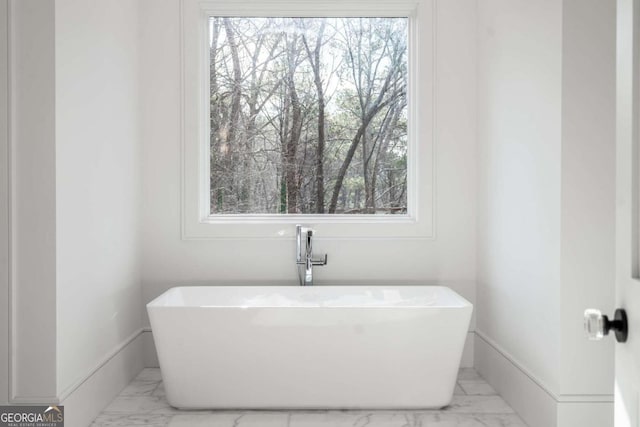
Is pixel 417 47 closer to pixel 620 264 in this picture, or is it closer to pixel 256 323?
pixel 256 323

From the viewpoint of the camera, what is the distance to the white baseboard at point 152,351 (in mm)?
3602

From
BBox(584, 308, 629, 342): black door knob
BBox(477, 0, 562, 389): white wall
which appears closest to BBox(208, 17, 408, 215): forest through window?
BBox(477, 0, 562, 389): white wall

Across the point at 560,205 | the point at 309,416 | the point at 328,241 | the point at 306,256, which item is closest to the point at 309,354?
the point at 309,416

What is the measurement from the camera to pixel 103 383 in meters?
2.89

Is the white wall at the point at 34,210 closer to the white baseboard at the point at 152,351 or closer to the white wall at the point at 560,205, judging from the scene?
the white baseboard at the point at 152,351

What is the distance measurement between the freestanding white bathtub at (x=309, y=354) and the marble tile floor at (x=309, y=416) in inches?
2.0

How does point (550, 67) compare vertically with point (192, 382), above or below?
above

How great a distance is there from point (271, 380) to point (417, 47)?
7.48 feet

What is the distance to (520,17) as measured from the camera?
284cm

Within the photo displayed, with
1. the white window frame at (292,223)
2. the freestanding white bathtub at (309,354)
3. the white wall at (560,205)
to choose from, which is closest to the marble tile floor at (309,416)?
the freestanding white bathtub at (309,354)

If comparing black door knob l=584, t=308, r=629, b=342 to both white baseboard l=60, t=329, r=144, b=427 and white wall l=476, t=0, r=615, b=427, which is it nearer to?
white wall l=476, t=0, r=615, b=427

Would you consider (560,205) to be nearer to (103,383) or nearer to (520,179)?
(520,179)

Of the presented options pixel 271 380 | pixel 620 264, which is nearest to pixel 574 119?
pixel 620 264

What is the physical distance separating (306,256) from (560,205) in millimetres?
1589
